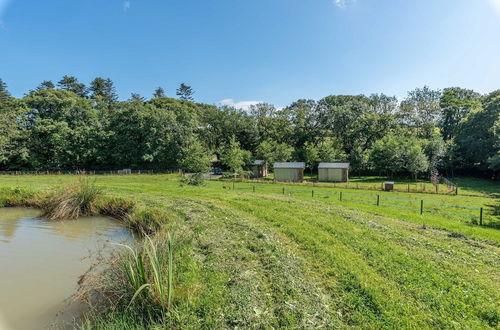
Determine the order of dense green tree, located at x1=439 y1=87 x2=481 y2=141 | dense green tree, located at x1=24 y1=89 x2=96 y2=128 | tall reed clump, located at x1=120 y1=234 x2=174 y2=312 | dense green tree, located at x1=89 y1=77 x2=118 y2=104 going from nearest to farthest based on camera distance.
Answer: tall reed clump, located at x1=120 y1=234 x2=174 y2=312, dense green tree, located at x1=24 y1=89 x2=96 y2=128, dense green tree, located at x1=439 y1=87 x2=481 y2=141, dense green tree, located at x1=89 y1=77 x2=118 y2=104

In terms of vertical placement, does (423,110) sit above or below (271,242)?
above

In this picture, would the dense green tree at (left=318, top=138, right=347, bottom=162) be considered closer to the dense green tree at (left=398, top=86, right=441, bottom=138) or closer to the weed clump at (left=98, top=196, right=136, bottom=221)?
the dense green tree at (left=398, top=86, right=441, bottom=138)

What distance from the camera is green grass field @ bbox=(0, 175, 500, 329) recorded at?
164 inches

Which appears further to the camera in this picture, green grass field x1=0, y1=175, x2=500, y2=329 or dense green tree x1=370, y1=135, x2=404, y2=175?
dense green tree x1=370, y1=135, x2=404, y2=175

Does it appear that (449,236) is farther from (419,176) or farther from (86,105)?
(86,105)

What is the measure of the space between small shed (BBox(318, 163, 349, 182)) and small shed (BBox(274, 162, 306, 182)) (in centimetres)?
312

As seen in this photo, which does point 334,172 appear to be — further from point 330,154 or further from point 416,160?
point 416,160

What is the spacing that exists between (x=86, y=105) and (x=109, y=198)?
132 feet

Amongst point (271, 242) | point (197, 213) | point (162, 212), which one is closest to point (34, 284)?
point (162, 212)

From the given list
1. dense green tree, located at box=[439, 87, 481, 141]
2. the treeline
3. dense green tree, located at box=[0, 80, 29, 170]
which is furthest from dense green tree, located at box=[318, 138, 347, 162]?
dense green tree, located at box=[0, 80, 29, 170]

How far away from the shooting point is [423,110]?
48.0 meters

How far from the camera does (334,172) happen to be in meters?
34.8

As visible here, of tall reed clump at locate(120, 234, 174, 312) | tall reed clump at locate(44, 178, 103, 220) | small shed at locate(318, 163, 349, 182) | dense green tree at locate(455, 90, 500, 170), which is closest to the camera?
tall reed clump at locate(120, 234, 174, 312)

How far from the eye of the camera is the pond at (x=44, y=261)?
540 cm
